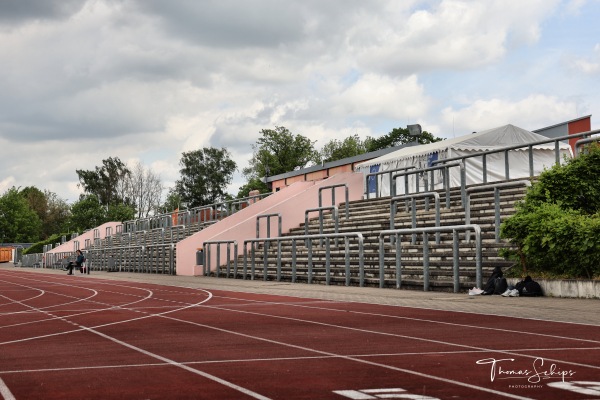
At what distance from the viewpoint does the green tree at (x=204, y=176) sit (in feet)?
360

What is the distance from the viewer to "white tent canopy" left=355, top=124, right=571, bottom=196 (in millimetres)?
26594

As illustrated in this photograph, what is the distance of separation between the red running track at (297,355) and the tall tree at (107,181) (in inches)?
4071

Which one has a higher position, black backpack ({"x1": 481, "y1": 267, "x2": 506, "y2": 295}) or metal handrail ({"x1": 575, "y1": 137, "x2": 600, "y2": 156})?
metal handrail ({"x1": 575, "y1": 137, "x2": 600, "y2": 156})

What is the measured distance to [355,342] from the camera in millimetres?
8492

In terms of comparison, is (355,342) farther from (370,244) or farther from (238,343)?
(370,244)

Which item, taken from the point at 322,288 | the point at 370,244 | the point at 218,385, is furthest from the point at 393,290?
the point at 218,385

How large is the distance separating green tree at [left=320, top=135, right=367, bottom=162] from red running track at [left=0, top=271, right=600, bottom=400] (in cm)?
8943

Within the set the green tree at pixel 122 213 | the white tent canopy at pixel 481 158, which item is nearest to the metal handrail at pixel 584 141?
the white tent canopy at pixel 481 158

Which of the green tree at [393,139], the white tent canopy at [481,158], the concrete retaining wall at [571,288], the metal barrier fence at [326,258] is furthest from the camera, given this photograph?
the green tree at [393,139]

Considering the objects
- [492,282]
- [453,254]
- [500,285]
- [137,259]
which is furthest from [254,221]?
[500,285]

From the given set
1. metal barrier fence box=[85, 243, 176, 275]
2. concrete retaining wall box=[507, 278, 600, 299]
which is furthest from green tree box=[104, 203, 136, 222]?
concrete retaining wall box=[507, 278, 600, 299]

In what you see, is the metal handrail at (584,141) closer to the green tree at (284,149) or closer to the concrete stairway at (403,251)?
the concrete stairway at (403,251)

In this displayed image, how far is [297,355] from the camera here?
7512 mm

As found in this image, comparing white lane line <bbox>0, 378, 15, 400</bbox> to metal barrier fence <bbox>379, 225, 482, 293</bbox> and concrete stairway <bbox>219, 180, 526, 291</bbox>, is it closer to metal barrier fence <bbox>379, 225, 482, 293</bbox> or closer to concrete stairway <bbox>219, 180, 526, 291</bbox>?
metal barrier fence <bbox>379, 225, 482, 293</bbox>
